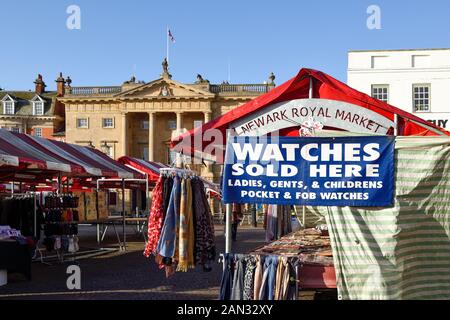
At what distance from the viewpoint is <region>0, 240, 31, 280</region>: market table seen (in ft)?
35.2

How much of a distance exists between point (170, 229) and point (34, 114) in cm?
6472

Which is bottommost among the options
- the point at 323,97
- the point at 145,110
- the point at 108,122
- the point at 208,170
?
the point at 208,170

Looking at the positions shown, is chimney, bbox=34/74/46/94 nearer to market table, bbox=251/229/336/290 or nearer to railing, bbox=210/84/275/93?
railing, bbox=210/84/275/93

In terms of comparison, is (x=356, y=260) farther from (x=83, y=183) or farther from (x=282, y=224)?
(x=83, y=183)

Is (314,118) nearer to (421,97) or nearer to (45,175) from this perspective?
(45,175)

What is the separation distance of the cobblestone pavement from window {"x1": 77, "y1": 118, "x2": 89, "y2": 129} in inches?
2072

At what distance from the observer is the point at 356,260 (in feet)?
19.7

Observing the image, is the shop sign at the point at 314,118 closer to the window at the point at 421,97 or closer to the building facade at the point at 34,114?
the window at the point at 421,97

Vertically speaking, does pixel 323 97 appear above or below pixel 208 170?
above

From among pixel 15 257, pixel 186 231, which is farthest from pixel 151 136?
pixel 186 231

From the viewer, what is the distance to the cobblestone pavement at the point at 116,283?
959 cm

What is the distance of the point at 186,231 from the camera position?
27.2ft

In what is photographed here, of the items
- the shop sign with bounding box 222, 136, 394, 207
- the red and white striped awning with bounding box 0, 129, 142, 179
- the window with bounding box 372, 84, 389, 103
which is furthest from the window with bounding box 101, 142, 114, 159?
the shop sign with bounding box 222, 136, 394, 207

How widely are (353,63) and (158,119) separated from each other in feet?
117
